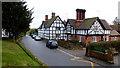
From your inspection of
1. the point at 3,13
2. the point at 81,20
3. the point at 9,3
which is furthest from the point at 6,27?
the point at 81,20

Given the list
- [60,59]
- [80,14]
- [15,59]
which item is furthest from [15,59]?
[80,14]

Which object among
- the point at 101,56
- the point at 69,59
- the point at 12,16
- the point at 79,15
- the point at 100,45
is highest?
the point at 79,15

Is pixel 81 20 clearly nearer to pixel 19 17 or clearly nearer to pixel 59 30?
pixel 59 30

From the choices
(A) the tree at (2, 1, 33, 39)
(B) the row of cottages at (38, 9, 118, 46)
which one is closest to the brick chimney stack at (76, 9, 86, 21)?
(B) the row of cottages at (38, 9, 118, 46)

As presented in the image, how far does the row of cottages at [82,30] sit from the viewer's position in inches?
1089

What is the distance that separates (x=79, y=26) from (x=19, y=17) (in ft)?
53.2

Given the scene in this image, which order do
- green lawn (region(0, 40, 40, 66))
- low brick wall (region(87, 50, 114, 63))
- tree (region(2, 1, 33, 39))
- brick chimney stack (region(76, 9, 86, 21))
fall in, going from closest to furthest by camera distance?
1. green lawn (region(0, 40, 40, 66))
2. low brick wall (region(87, 50, 114, 63))
3. tree (region(2, 1, 33, 39))
4. brick chimney stack (region(76, 9, 86, 21))

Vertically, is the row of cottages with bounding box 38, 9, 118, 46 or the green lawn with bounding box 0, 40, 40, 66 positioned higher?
the row of cottages with bounding box 38, 9, 118, 46

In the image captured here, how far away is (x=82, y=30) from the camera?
28.7 meters

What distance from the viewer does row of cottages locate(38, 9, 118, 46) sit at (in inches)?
1089

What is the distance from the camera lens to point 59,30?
37.4 metres

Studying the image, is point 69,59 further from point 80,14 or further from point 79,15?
point 80,14

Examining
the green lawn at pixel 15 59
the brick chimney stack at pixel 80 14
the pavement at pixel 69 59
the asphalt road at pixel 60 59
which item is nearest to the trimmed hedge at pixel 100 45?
the pavement at pixel 69 59

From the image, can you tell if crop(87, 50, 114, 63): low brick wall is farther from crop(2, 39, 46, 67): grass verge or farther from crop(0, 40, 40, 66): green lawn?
crop(0, 40, 40, 66): green lawn
